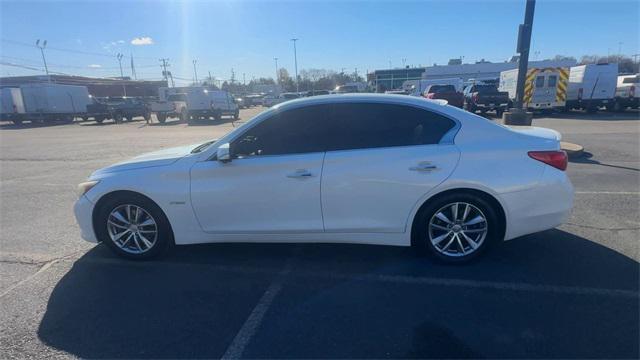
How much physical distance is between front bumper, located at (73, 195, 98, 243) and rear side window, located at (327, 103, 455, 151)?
101 inches

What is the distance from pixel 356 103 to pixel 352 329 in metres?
2.12

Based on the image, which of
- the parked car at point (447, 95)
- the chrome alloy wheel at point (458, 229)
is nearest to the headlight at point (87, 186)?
the chrome alloy wheel at point (458, 229)

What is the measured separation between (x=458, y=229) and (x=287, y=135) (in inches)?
→ 75.1

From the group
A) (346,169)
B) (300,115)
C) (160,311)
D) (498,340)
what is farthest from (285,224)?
(498,340)

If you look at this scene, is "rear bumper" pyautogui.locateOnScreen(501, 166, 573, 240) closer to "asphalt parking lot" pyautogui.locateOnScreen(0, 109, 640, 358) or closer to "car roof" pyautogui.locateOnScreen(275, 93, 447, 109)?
"asphalt parking lot" pyautogui.locateOnScreen(0, 109, 640, 358)

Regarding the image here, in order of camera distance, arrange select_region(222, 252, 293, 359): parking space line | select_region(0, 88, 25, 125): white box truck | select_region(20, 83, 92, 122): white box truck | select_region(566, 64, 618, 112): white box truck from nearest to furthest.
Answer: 1. select_region(222, 252, 293, 359): parking space line
2. select_region(566, 64, 618, 112): white box truck
3. select_region(0, 88, 25, 125): white box truck
4. select_region(20, 83, 92, 122): white box truck

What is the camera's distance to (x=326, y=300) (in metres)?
3.24

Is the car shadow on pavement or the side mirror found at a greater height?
the side mirror

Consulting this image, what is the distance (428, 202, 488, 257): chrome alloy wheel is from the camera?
12.1ft

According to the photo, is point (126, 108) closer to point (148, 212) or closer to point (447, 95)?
point (447, 95)

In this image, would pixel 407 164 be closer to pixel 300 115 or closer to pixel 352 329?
pixel 300 115

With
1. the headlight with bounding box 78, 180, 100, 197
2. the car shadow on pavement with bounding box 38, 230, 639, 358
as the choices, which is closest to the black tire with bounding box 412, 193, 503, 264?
the car shadow on pavement with bounding box 38, 230, 639, 358

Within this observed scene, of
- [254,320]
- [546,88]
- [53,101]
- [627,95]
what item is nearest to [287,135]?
[254,320]

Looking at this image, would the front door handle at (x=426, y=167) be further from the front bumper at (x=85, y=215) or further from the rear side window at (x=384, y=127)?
the front bumper at (x=85, y=215)
